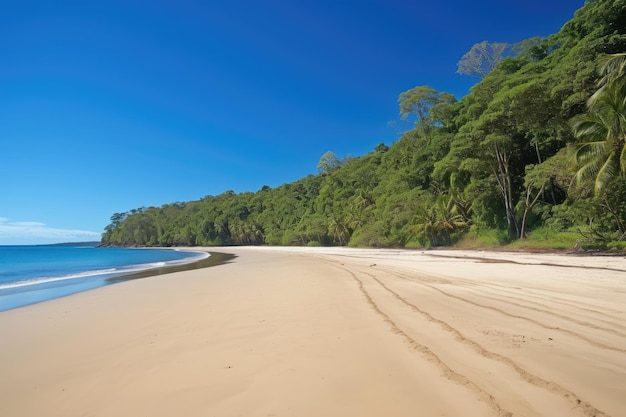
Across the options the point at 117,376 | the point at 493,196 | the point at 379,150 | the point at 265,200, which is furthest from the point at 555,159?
the point at 265,200

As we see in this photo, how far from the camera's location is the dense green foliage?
15.8 m

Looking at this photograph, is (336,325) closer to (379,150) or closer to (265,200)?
(379,150)

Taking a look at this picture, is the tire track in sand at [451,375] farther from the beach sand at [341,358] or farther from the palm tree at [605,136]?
the palm tree at [605,136]

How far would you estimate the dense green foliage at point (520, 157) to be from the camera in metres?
15.8

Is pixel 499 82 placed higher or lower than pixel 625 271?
higher

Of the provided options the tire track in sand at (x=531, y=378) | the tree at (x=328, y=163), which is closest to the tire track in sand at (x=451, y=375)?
the tire track in sand at (x=531, y=378)

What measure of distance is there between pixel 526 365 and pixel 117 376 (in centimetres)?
416

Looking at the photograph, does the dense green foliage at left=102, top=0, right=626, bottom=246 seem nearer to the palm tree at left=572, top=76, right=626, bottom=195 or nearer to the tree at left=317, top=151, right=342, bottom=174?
the palm tree at left=572, top=76, right=626, bottom=195

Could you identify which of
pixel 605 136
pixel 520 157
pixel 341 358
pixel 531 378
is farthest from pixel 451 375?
pixel 520 157

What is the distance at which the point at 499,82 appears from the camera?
82.1 feet

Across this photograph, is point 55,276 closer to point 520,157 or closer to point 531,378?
point 531,378

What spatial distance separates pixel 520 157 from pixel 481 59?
18.1m

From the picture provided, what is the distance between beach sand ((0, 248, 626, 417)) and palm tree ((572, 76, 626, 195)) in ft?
34.7

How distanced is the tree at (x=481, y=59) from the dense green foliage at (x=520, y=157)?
282cm
